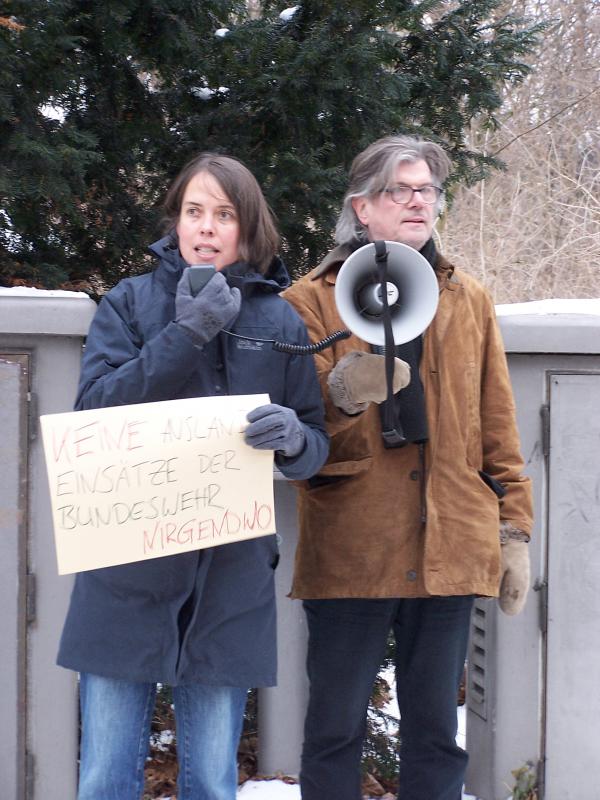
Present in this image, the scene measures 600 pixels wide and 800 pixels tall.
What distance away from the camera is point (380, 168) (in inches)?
103

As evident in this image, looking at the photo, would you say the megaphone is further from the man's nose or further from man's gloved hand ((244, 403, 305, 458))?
man's gloved hand ((244, 403, 305, 458))

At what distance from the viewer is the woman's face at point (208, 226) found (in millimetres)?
2264

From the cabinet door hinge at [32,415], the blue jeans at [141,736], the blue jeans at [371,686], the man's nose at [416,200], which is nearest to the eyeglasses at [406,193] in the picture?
the man's nose at [416,200]

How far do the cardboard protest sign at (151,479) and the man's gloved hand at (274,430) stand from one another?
0.04m

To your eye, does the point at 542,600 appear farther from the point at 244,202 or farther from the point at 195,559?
the point at 244,202

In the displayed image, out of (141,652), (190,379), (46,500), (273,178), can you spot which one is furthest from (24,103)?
(141,652)

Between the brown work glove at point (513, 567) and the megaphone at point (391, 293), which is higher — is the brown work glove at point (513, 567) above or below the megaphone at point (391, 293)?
below

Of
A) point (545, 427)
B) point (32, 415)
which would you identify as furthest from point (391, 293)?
point (32, 415)

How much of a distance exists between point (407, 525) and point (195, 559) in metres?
0.65

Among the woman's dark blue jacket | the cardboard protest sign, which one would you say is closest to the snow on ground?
the woman's dark blue jacket

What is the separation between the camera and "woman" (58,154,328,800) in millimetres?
2146

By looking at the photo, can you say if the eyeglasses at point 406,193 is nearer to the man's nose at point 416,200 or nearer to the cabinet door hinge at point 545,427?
the man's nose at point 416,200

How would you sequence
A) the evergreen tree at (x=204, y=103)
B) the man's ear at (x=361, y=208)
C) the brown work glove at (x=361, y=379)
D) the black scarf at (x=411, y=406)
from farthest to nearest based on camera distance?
the evergreen tree at (x=204, y=103) < the man's ear at (x=361, y=208) < the black scarf at (x=411, y=406) < the brown work glove at (x=361, y=379)

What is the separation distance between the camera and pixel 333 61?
3.81 meters
